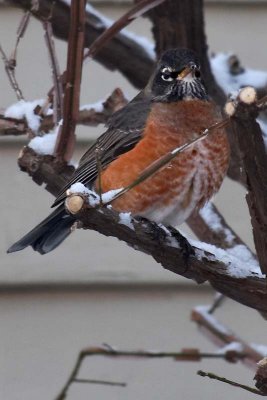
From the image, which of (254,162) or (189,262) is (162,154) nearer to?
(189,262)

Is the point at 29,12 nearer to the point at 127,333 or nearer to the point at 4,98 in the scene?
the point at 4,98

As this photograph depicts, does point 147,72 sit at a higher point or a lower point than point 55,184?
higher

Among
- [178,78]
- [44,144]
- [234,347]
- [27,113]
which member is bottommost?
[234,347]

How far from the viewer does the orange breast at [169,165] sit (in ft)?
6.83

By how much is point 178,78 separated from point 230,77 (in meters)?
0.60

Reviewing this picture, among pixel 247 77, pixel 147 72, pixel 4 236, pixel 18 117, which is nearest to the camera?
pixel 18 117

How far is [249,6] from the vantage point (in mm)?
3654

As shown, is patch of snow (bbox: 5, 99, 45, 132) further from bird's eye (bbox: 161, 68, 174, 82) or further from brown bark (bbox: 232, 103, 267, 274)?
brown bark (bbox: 232, 103, 267, 274)

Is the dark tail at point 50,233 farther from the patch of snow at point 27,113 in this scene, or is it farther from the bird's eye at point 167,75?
the bird's eye at point 167,75

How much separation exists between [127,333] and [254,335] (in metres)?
0.51

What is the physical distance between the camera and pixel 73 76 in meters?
1.87

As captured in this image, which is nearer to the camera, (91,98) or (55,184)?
(55,184)

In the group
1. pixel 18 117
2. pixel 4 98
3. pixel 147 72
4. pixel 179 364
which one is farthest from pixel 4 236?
pixel 18 117

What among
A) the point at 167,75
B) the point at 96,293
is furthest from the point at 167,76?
the point at 96,293
